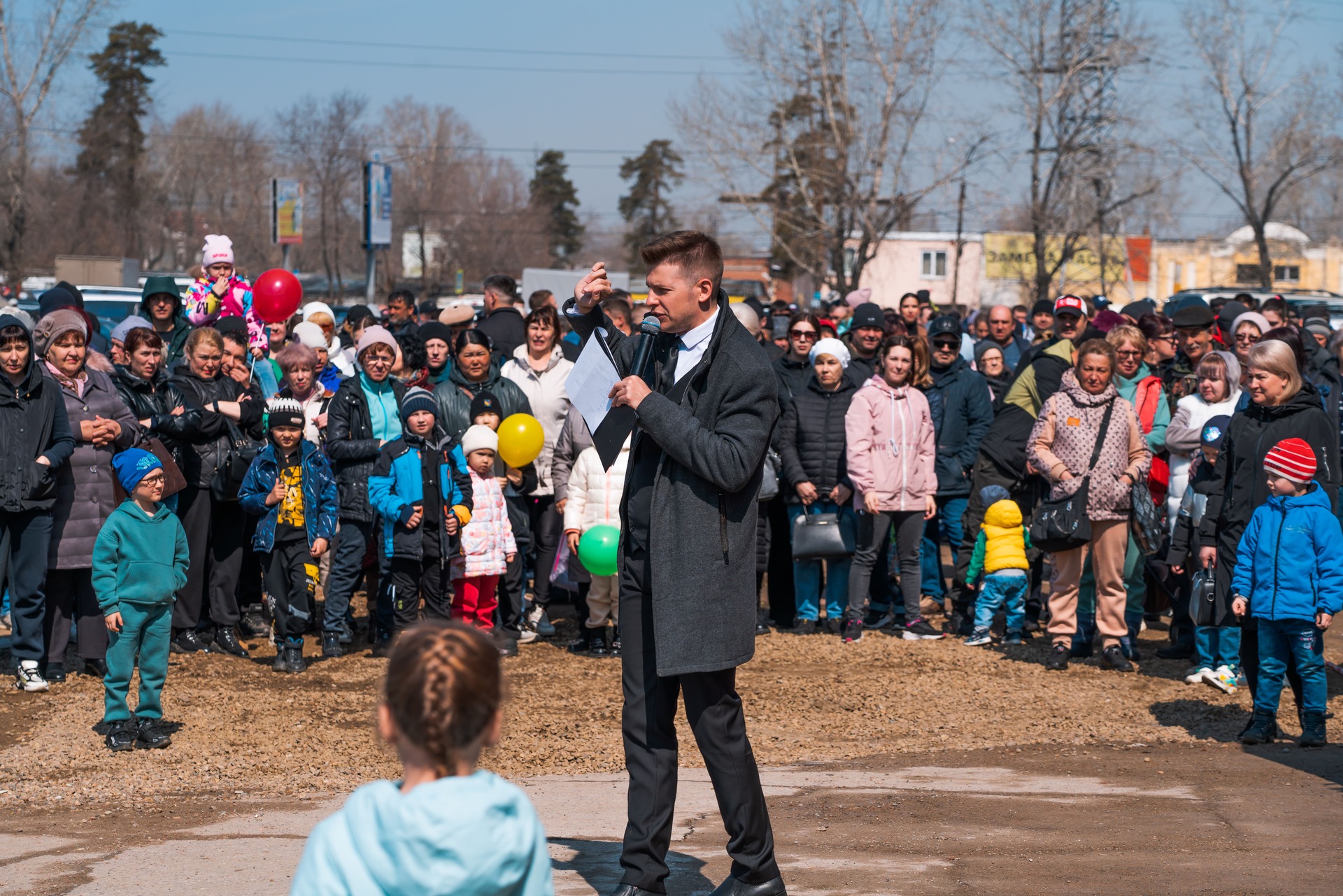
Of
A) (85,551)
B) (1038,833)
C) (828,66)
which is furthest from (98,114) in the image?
(1038,833)

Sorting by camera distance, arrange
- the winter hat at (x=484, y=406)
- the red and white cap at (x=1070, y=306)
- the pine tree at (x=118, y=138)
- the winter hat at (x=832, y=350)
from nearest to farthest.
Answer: the winter hat at (x=484, y=406) → the winter hat at (x=832, y=350) → the red and white cap at (x=1070, y=306) → the pine tree at (x=118, y=138)

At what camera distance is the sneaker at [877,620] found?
1005 cm

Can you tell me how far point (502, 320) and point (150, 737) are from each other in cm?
616

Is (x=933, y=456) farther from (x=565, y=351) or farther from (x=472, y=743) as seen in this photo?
(x=472, y=743)

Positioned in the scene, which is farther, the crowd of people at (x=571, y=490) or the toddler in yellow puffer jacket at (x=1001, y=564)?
the toddler in yellow puffer jacket at (x=1001, y=564)

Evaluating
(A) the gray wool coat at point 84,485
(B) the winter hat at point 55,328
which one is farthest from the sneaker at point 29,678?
(B) the winter hat at point 55,328

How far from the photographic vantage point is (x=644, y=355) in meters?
4.58

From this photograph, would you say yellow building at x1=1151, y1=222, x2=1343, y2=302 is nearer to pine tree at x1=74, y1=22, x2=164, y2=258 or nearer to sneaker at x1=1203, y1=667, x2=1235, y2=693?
pine tree at x1=74, y1=22, x2=164, y2=258

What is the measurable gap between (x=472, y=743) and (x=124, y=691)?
4.64 metres

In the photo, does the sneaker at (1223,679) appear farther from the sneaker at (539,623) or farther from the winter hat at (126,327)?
the winter hat at (126,327)

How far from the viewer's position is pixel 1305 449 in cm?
678

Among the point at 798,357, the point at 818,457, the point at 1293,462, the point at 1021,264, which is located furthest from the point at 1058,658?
the point at 1021,264

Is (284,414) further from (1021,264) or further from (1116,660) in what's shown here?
(1021,264)

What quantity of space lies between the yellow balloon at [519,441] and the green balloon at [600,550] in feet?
2.77
